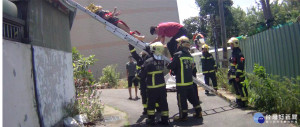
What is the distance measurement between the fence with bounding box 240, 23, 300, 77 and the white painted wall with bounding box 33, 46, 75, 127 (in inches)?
217

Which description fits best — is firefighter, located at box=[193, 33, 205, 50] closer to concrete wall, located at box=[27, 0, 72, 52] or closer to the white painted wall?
concrete wall, located at box=[27, 0, 72, 52]

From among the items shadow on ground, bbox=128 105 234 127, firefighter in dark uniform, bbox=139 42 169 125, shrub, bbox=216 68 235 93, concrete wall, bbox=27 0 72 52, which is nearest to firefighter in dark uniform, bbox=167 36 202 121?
shadow on ground, bbox=128 105 234 127

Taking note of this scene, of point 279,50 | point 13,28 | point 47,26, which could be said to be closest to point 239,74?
point 279,50

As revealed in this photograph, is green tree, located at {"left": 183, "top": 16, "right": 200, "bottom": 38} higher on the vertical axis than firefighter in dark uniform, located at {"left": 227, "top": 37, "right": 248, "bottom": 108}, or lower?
higher

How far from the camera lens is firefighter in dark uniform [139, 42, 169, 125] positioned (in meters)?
5.88

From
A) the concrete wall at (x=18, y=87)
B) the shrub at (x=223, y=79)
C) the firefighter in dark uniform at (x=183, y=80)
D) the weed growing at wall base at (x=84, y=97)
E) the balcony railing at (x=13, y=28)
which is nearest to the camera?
the concrete wall at (x=18, y=87)

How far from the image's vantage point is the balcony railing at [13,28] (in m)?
4.12

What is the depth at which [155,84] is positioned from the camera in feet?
19.4

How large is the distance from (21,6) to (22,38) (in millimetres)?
676

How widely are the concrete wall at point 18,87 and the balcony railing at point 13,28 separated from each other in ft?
0.56

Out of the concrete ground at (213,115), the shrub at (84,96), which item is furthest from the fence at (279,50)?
the shrub at (84,96)

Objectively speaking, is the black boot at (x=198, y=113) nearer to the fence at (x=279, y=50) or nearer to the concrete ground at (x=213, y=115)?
the concrete ground at (x=213, y=115)

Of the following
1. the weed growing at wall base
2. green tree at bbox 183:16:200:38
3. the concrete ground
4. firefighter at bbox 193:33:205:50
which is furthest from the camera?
green tree at bbox 183:16:200:38

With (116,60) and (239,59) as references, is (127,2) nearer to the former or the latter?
(116,60)
